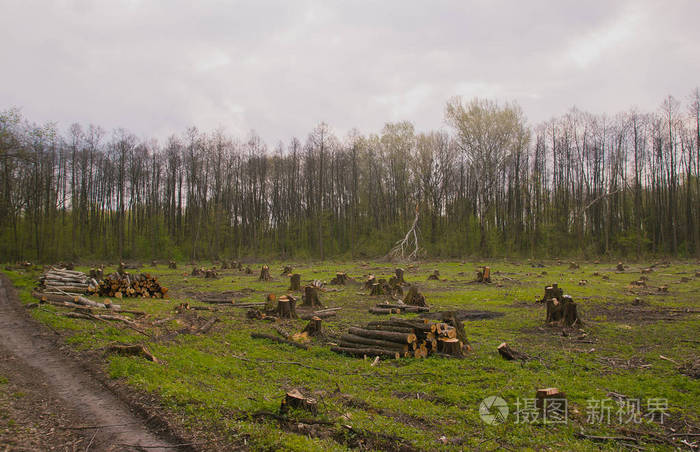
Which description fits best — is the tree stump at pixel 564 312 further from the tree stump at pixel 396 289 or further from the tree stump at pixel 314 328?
the tree stump at pixel 396 289

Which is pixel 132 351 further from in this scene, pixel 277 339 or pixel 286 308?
pixel 286 308

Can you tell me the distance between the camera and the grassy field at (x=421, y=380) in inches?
179

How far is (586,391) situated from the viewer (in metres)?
5.86

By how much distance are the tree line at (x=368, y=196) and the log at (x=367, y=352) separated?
115ft

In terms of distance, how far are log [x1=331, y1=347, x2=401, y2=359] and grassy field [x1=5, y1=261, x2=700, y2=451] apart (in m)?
0.27

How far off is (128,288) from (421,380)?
44.6 feet

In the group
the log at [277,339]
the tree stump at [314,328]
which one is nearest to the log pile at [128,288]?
the log at [277,339]

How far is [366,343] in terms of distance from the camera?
8.42 meters

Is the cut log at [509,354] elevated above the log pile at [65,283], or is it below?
below

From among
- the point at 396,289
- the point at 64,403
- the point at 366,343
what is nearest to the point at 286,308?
the point at 366,343

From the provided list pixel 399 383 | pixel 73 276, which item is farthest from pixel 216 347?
pixel 73 276

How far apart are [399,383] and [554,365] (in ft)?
9.73

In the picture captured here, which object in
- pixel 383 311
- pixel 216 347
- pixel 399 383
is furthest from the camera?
pixel 383 311

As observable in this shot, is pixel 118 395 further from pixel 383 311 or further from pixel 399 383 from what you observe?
pixel 383 311
